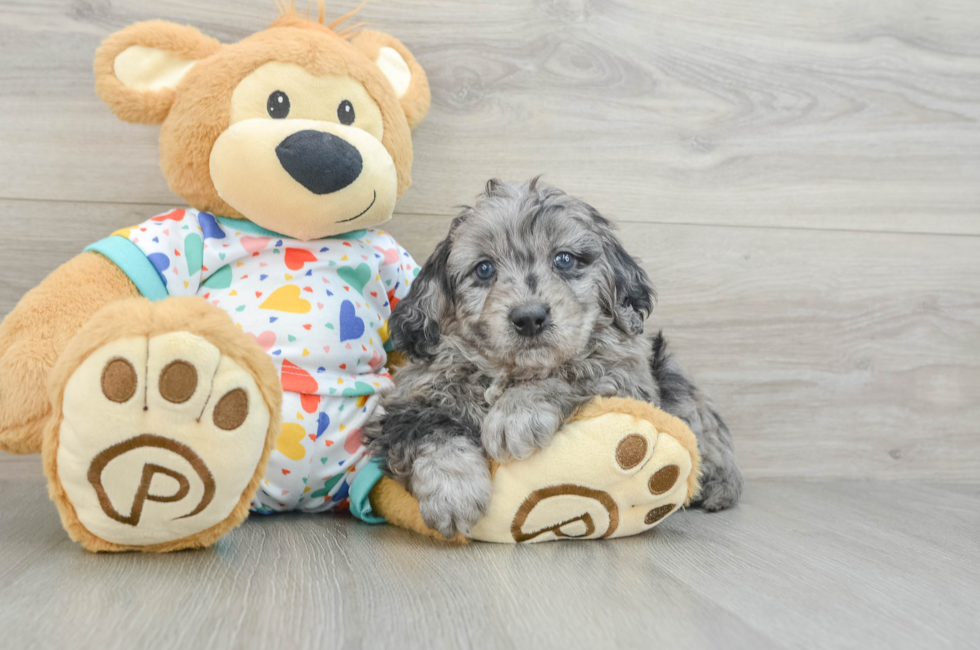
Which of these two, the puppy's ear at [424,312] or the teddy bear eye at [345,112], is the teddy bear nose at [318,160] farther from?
the puppy's ear at [424,312]

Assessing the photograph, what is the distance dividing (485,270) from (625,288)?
13.4 inches

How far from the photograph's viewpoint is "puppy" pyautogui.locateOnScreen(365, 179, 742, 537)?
1.50 m

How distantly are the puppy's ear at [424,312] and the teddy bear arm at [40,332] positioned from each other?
2.03ft

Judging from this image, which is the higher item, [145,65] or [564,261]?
[145,65]

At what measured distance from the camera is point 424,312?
68.7 inches

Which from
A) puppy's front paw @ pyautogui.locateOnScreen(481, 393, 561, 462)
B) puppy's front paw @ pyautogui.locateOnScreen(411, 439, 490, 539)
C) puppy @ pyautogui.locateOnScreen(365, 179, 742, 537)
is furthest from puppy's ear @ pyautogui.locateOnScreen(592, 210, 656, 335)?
puppy's front paw @ pyautogui.locateOnScreen(411, 439, 490, 539)

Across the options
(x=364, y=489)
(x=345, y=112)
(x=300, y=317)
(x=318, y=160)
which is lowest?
(x=364, y=489)

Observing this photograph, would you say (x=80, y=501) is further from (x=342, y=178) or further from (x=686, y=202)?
(x=686, y=202)

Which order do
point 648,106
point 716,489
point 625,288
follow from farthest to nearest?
1. point 648,106
2. point 716,489
3. point 625,288

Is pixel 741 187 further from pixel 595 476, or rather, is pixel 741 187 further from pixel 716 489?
pixel 595 476

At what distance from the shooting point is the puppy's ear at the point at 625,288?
5.74 feet

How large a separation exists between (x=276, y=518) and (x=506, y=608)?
824mm

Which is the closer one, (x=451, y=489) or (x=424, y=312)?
(x=451, y=489)

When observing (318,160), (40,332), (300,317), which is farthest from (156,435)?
(318,160)
